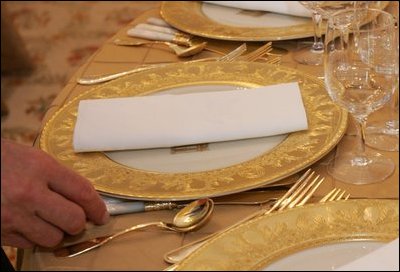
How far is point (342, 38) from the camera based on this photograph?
82cm

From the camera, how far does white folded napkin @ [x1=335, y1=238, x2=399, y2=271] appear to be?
0.58 metres

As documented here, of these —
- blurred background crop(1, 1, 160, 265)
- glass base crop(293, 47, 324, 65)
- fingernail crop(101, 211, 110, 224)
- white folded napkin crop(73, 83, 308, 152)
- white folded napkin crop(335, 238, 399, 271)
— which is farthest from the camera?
blurred background crop(1, 1, 160, 265)

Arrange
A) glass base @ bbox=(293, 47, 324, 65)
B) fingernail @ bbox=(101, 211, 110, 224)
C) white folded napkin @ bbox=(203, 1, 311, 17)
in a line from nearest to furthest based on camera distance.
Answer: fingernail @ bbox=(101, 211, 110, 224) < glass base @ bbox=(293, 47, 324, 65) < white folded napkin @ bbox=(203, 1, 311, 17)

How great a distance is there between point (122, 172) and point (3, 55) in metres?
2.31

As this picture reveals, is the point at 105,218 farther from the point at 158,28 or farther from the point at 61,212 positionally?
the point at 158,28

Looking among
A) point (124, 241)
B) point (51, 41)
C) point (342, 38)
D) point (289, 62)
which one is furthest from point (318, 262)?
point (51, 41)

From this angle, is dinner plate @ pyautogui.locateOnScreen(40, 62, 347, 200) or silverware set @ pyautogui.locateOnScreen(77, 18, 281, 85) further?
silverware set @ pyautogui.locateOnScreen(77, 18, 281, 85)

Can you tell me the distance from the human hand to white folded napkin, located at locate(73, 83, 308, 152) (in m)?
0.16

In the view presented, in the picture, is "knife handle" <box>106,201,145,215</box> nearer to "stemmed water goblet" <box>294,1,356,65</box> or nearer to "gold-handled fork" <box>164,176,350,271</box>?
"gold-handled fork" <box>164,176,350,271</box>

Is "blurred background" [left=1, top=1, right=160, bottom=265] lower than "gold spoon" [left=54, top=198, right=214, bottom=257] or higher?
lower

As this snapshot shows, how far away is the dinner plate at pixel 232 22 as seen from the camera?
114 cm

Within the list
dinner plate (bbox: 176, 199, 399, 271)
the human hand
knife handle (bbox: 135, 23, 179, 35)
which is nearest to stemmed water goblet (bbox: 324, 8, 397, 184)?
dinner plate (bbox: 176, 199, 399, 271)

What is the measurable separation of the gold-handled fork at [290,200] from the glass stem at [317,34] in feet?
1.26

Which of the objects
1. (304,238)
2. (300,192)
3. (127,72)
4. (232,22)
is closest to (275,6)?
(232,22)
